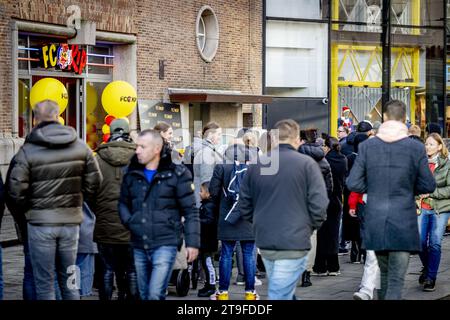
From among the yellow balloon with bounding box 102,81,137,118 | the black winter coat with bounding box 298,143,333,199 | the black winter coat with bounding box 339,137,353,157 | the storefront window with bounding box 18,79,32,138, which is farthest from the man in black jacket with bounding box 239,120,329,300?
the storefront window with bounding box 18,79,32,138

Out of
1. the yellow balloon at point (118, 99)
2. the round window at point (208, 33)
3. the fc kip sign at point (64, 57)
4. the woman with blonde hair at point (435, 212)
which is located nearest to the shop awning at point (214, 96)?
the round window at point (208, 33)

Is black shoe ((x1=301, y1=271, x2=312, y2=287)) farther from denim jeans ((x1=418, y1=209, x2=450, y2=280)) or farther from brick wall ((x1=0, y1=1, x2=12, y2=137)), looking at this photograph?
brick wall ((x1=0, y1=1, x2=12, y2=137))

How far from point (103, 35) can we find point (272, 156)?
1289 centimetres

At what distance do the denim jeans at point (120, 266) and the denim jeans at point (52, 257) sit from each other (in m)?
0.71

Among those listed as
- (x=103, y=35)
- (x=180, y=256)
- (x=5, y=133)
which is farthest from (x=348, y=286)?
(x=103, y=35)

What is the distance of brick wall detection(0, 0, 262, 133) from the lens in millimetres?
18250

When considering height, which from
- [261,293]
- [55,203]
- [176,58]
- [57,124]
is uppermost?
[176,58]

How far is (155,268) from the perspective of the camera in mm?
7766

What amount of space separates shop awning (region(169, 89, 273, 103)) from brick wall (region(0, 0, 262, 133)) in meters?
0.22

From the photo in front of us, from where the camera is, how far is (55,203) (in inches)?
321

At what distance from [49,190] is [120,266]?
1412mm

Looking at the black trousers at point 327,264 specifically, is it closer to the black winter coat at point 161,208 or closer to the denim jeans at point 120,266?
the denim jeans at point 120,266

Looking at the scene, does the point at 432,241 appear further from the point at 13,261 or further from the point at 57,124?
the point at 13,261

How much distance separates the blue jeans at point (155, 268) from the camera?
25.4 ft
